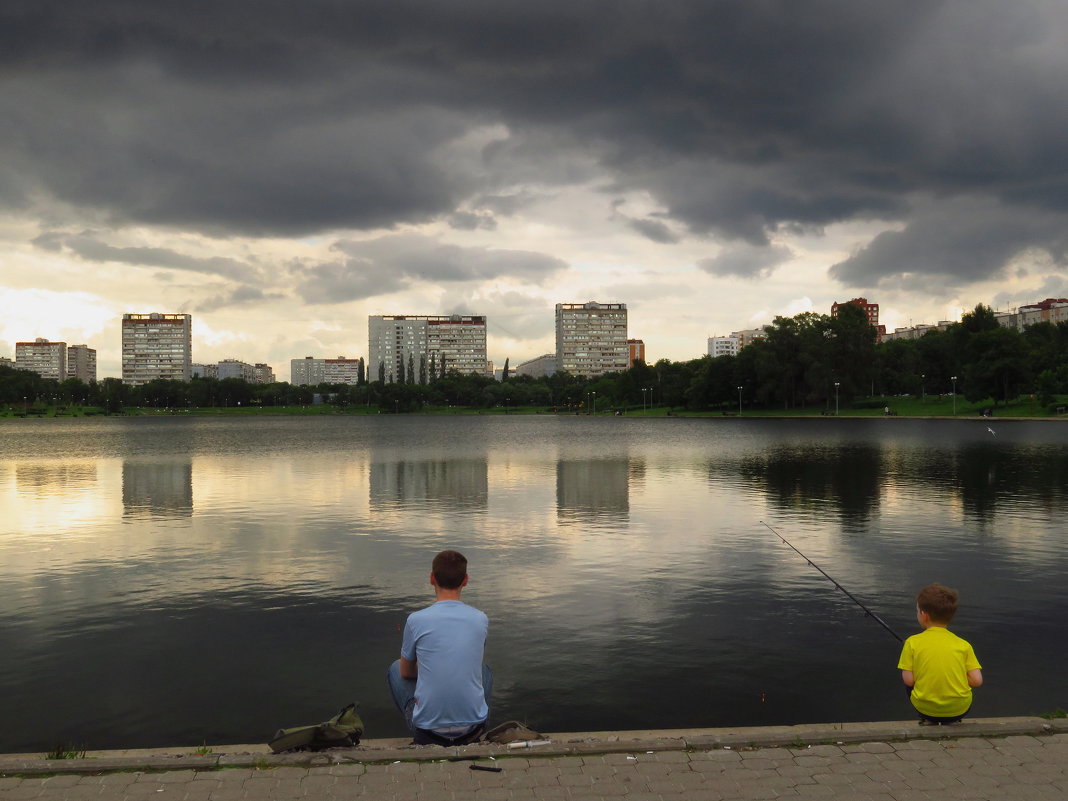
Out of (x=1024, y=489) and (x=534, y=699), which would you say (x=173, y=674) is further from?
(x=1024, y=489)

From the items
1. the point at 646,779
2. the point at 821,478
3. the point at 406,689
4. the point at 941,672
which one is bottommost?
the point at 821,478

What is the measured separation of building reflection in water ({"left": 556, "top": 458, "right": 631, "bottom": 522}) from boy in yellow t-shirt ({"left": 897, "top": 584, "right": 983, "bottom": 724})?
15354 millimetres

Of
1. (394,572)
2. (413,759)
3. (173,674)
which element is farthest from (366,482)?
(413,759)

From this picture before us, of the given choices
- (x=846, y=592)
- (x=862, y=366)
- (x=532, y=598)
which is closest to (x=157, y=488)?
(x=532, y=598)

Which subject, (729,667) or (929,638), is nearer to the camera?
(929,638)

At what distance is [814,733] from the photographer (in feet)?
21.1

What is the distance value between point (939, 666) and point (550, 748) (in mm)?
3251

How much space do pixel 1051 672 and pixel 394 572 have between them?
1064 cm

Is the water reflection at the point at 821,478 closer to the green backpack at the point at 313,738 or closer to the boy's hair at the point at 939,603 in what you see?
Result: the boy's hair at the point at 939,603

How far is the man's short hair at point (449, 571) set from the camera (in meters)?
6.52

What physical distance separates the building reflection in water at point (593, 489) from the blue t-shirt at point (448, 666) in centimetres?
1565

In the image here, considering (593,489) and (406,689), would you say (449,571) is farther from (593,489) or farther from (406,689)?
(593,489)

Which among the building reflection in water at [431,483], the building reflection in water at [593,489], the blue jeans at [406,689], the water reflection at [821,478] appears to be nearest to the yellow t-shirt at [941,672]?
the blue jeans at [406,689]

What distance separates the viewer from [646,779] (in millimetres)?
5715
